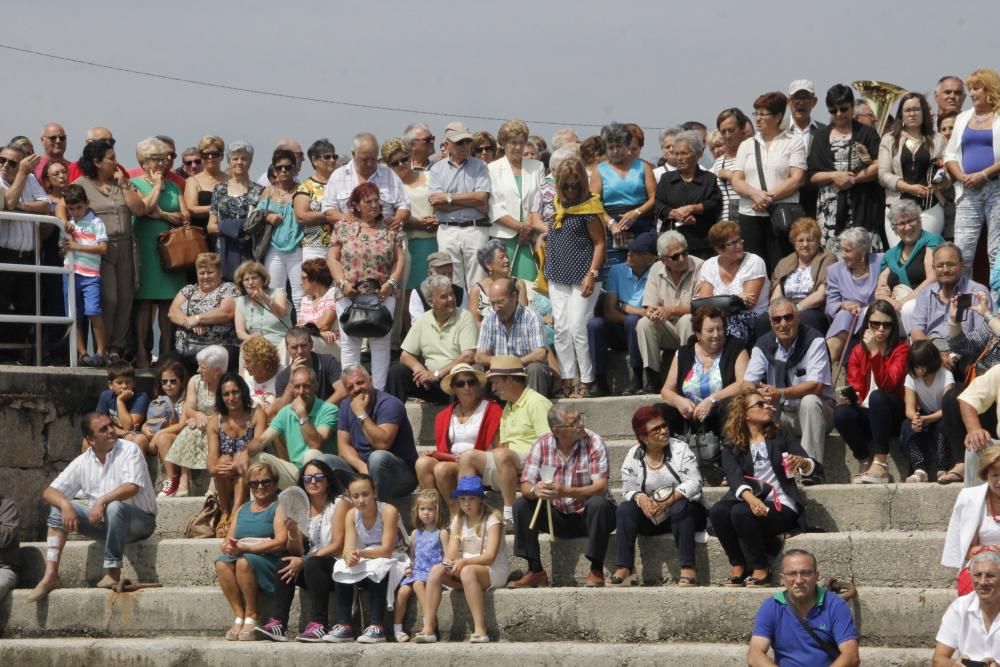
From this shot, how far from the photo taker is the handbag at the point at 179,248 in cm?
1353

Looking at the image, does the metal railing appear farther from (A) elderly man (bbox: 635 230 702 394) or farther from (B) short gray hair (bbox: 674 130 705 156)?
(B) short gray hair (bbox: 674 130 705 156)

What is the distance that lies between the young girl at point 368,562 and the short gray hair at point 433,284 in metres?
2.10

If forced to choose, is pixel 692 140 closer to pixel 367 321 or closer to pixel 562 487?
pixel 367 321

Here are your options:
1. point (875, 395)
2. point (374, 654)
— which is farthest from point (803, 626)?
point (374, 654)

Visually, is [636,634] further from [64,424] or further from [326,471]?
[64,424]

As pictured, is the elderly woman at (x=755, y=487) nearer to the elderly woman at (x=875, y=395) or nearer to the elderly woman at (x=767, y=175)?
the elderly woman at (x=875, y=395)

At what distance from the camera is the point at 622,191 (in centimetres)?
1273

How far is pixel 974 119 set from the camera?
11844 mm

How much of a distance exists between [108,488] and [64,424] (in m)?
1.26

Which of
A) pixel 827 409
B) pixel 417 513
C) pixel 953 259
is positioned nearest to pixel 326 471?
pixel 417 513

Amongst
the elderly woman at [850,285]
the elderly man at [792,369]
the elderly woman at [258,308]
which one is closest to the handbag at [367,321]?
the elderly woman at [258,308]

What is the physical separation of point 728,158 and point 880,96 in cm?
136

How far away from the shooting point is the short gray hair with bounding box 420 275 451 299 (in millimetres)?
12070

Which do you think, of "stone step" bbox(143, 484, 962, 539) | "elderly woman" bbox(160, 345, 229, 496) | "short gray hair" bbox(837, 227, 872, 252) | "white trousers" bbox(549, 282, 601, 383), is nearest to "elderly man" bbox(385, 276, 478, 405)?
"white trousers" bbox(549, 282, 601, 383)
